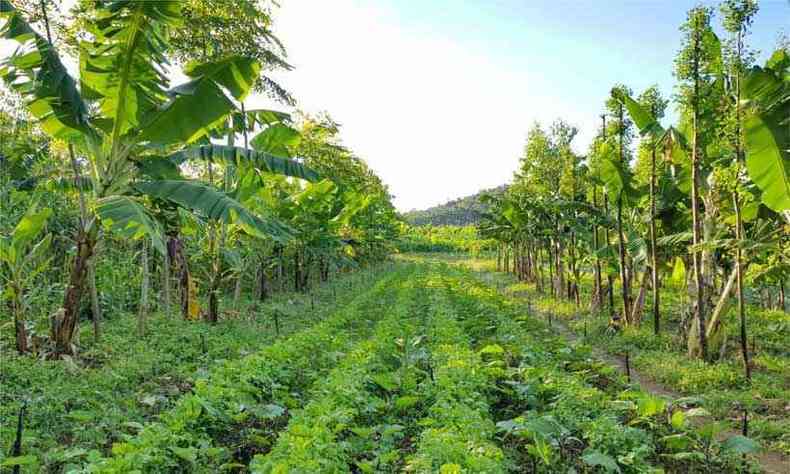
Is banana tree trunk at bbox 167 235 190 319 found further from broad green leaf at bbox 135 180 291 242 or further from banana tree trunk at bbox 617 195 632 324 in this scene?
banana tree trunk at bbox 617 195 632 324

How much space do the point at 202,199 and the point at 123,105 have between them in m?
1.61

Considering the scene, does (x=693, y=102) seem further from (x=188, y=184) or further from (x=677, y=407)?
(x=188, y=184)

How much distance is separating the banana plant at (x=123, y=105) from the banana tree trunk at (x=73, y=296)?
0.05 ft

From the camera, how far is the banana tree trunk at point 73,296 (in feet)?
27.0

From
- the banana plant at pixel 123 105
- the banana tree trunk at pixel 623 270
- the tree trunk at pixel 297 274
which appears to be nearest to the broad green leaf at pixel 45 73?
the banana plant at pixel 123 105

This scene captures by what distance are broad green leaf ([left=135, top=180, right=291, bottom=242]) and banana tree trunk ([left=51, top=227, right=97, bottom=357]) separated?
1.16 m

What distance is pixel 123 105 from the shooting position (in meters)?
7.32

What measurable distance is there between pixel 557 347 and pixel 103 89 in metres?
9.28

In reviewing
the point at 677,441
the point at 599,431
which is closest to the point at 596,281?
the point at 677,441

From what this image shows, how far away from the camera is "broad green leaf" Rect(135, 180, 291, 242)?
786 cm

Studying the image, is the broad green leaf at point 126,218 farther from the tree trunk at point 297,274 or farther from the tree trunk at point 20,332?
the tree trunk at point 297,274

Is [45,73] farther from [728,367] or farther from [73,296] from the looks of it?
[728,367]

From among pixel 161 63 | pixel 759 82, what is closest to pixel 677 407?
pixel 759 82

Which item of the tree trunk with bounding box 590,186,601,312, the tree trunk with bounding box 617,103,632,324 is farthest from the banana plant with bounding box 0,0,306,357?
the tree trunk with bounding box 590,186,601,312
